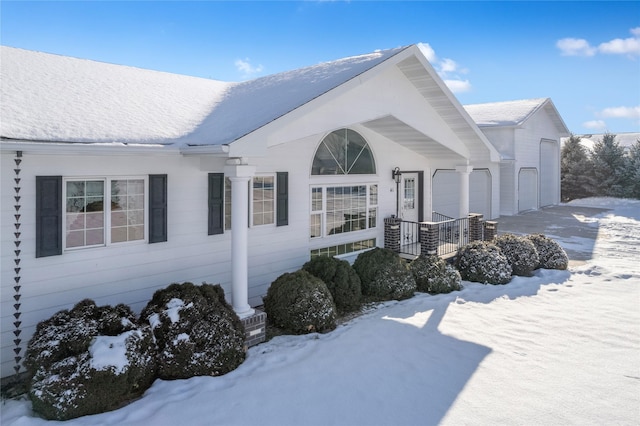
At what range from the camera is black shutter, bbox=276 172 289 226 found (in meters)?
9.75

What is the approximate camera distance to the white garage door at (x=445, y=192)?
20.5 m

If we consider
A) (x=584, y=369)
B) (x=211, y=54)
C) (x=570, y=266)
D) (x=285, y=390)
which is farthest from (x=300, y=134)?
(x=211, y=54)

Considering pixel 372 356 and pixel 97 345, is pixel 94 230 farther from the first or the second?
pixel 372 356

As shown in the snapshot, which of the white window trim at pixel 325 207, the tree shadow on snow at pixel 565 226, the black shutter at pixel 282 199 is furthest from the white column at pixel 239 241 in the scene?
the tree shadow on snow at pixel 565 226

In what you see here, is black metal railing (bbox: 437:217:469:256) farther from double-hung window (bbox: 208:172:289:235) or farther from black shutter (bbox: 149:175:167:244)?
black shutter (bbox: 149:175:167:244)

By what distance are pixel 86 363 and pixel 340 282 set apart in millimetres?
4944

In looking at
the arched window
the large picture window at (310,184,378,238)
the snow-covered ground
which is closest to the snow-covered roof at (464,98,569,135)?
the arched window

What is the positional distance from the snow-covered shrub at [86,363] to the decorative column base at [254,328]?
1660 millimetres

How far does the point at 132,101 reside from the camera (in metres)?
8.70

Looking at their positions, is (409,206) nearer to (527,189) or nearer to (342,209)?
(342,209)

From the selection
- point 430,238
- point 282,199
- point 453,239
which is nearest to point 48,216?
point 282,199

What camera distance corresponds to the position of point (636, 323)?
8547mm

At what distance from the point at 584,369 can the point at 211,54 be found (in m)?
16.0

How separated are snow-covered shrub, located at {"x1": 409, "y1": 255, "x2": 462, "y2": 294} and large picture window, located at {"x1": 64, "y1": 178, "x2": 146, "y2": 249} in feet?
21.0
